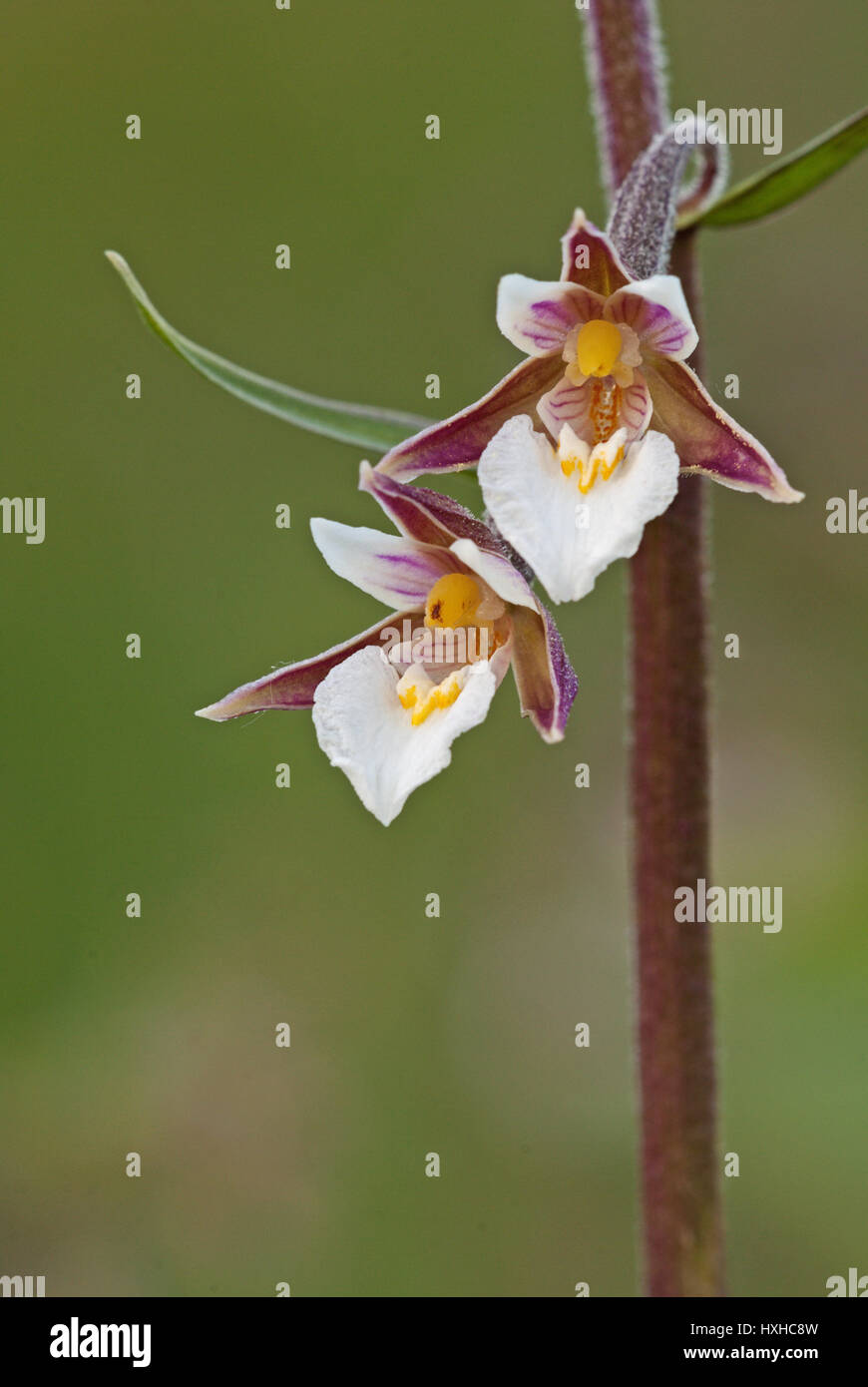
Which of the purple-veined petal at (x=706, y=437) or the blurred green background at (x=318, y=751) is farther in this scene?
the blurred green background at (x=318, y=751)

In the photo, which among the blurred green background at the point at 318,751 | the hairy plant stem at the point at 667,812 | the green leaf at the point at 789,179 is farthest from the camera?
the blurred green background at the point at 318,751

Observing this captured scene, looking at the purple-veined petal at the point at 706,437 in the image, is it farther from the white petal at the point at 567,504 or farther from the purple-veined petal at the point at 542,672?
the purple-veined petal at the point at 542,672

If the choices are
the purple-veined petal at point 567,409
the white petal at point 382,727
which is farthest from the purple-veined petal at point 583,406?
the white petal at point 382,727

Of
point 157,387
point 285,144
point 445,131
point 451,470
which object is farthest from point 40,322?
point 451,470

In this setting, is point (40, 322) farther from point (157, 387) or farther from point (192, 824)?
point (192, 824)

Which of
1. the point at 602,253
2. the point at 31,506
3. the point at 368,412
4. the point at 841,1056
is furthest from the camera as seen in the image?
the point at 31,506

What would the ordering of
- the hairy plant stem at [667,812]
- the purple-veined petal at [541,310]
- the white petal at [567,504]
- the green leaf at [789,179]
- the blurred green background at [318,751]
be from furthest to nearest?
the blurred green background at [318,751]
the hairy plant stem at [667,812]
the green leaf at [789,179]
the purple-veined petal at [541,310]
the white petal at [567,504]

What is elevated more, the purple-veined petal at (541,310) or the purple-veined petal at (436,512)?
the purple-veined petal at (541,310)

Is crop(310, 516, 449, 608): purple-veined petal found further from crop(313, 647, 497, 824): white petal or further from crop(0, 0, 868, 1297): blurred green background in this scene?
crop(0, 0, 868, 1297): blurred green background

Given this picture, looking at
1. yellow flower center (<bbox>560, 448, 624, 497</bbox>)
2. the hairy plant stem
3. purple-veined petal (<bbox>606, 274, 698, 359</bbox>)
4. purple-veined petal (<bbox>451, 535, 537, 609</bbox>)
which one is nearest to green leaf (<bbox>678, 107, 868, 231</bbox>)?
the hairy plant stem
